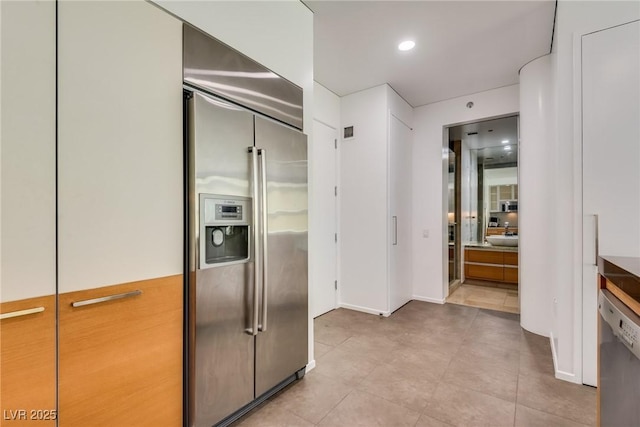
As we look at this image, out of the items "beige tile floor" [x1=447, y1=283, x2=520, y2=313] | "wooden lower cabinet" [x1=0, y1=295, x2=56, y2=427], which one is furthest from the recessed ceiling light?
"beige tile floor" [x1=447, y1=283, x2=520, y2=313]

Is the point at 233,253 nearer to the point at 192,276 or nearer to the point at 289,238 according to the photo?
the point at 192,276

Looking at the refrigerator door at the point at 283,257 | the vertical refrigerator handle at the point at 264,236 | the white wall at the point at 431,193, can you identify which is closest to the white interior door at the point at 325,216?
the white wall at the point at 431,193

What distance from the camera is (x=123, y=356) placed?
1.34 meters

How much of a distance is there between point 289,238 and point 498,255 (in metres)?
4.80

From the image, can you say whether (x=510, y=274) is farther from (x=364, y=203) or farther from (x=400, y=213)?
(x=364, y=203)

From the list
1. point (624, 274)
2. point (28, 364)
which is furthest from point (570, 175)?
point (28, 364)

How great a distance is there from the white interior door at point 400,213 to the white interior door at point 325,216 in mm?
786

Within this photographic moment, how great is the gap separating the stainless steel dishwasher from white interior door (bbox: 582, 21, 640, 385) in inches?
46.8

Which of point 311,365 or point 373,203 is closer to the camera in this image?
point 311,365

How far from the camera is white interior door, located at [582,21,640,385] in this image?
2.03m

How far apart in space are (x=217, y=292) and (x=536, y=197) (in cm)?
344

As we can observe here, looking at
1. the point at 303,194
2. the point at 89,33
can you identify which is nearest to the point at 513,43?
the point at 303,194

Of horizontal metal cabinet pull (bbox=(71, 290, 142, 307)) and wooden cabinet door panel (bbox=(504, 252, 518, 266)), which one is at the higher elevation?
horizontal metal cabinet pull (bbox=(71, 290, 142, 307))

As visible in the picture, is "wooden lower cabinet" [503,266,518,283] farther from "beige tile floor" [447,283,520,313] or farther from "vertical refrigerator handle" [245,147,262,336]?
"vertical refrigerator handle" [245,147,262,336]
